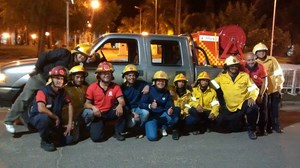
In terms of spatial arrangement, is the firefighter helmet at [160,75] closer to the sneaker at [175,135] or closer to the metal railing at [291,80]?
the sneaker at [175,135]

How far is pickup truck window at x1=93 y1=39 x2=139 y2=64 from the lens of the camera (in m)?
7.93

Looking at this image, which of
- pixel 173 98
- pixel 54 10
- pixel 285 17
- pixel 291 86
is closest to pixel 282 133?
pixel 173 98

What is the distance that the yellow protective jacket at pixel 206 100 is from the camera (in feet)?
24.7

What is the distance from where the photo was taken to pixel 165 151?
647 centimetres

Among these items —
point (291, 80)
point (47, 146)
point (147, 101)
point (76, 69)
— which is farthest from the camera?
point (291, 80)

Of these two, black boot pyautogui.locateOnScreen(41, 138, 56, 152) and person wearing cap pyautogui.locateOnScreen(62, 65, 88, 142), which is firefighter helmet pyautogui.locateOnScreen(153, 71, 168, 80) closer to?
person wearing cap pyautogui.locateOnScreen(62, 65, 88, 142)

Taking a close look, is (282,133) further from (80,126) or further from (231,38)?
(80,126)

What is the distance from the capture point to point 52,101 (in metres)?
6.52

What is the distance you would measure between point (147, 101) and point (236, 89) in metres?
1.59

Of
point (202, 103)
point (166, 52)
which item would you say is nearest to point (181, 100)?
point (202, 103)

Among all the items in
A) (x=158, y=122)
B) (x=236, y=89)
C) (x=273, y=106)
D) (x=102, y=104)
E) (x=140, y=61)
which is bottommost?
(x=158, y=122)

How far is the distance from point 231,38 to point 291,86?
5356mm

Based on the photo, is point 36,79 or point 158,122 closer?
point 36,79

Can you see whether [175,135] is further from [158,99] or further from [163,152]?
[163,152]
